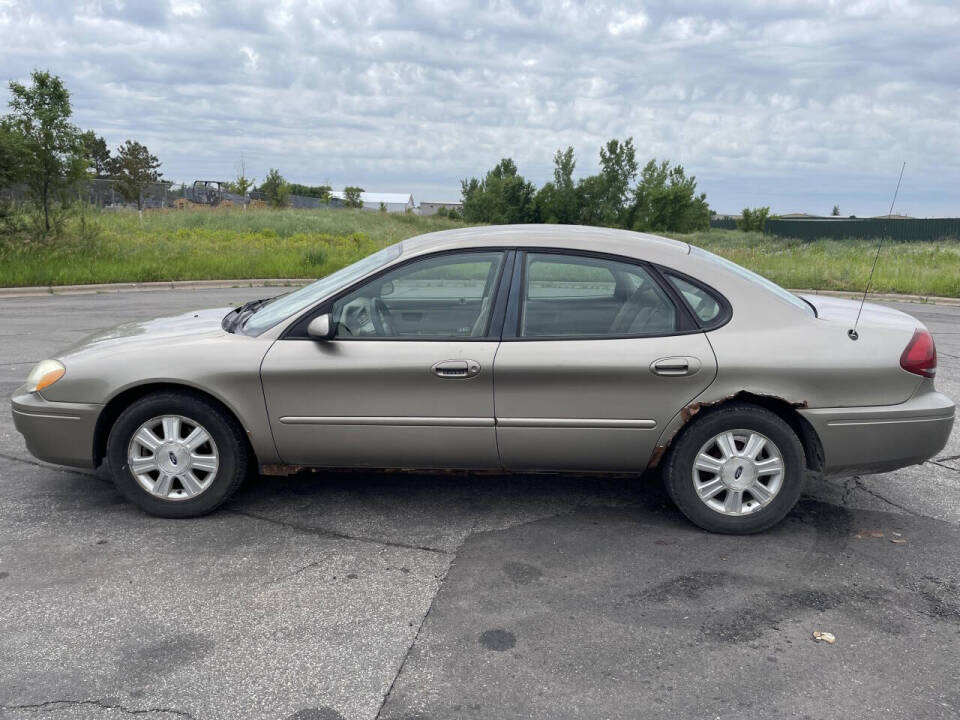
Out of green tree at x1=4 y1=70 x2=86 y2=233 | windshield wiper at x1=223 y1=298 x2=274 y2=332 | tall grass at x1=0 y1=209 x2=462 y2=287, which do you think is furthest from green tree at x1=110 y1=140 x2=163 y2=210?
windshield wiper at x1=223 y1=298 x2=274 y2=332

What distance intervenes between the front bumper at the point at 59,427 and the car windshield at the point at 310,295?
94cm

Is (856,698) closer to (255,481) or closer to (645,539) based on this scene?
(645,539)

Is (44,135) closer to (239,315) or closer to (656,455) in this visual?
(239,315)

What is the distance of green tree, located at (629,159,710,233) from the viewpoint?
87562mm

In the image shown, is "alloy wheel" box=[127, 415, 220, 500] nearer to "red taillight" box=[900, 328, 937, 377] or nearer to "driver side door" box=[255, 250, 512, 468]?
"driver side door" box=[255, 250, 512, 468]

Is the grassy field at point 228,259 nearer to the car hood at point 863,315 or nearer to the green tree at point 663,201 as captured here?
the car hood at point 863,315

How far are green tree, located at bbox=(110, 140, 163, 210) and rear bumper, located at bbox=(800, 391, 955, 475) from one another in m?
59.3

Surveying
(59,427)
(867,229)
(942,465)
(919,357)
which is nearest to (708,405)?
(919,357)

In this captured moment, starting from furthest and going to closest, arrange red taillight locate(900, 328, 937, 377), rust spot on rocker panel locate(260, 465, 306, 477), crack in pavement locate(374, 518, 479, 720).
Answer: rust spot on rocker panel locate(260, 465, 306, 477), red taillight locate(900, 328, 937, 377), crack in pavement locate(374, 518, 479, 720)

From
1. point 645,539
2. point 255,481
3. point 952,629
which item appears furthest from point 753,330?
point 255,481

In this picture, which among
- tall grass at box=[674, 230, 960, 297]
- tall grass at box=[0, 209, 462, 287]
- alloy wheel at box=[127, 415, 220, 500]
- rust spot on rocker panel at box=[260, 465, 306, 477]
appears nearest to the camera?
alloy wheel at box=[127, 415, 220, 500]

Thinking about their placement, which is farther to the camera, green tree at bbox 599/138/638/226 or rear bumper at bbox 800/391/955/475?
green tree at bbox 599/138/638/226

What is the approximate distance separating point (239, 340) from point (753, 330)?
2681 millimetres

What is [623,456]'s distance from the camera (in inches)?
171
